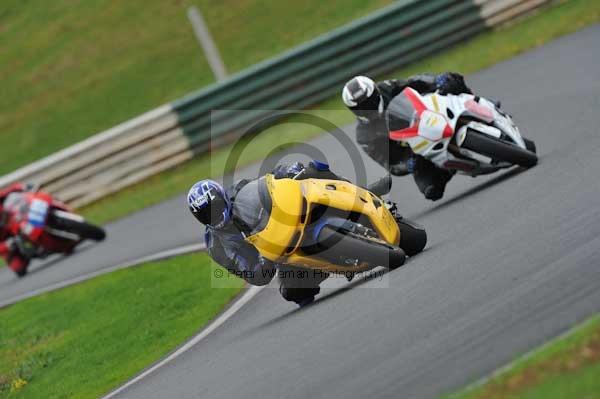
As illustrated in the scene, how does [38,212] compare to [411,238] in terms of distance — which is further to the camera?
[38,212]

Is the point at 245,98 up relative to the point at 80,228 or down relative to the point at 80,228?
up

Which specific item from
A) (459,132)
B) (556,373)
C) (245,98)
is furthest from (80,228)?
(556,373)

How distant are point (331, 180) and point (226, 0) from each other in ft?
57.9

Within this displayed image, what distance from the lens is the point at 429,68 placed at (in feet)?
64.4

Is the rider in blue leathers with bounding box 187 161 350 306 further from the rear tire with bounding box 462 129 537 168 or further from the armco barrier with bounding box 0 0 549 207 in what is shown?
the armco barrier with bounding box 0 0 549 207

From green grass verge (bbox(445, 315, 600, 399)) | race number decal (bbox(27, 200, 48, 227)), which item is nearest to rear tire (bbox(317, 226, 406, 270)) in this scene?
green grass verge (bbox(445, 315, 600, 399))

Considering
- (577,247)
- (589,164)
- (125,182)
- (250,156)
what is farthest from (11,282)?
(577,247)

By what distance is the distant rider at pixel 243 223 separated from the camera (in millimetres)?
9211

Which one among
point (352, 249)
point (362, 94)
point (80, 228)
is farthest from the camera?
point (80, 228)

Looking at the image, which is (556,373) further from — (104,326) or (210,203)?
(104,326)

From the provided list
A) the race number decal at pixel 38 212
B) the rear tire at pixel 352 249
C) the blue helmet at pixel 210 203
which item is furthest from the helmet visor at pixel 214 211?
the race number decal at pixel 38 212

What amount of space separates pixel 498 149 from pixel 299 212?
2.97m

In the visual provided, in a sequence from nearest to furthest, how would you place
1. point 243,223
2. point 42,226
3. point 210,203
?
point 210,203 < point 243,223 < point 42,226

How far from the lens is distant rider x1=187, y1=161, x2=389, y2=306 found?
Result: 30.2 ft
